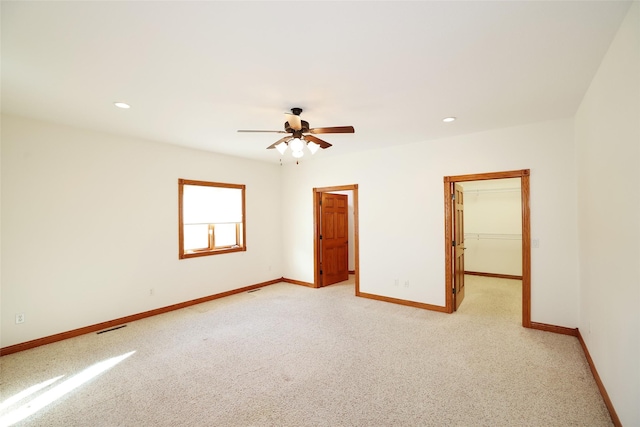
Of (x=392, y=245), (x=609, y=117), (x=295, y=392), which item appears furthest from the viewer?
(x=392, y=245)

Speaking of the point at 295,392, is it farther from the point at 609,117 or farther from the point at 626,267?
the point at 609,117

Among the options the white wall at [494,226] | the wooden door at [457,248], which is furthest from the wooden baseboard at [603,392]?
the white wall at [494,226]

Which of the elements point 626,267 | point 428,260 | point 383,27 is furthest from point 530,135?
point 383,27

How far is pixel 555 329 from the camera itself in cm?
351

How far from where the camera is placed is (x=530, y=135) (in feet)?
12.0

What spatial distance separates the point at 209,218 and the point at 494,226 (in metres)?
6.10

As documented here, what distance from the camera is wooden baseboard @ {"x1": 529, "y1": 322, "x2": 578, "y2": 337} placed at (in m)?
3.40

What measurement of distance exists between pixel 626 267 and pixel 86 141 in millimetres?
5355

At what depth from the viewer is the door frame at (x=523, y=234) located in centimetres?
367

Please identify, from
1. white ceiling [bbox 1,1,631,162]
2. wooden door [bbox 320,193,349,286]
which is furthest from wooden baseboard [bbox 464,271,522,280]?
white ceiling [bbox 1,1,631,162]

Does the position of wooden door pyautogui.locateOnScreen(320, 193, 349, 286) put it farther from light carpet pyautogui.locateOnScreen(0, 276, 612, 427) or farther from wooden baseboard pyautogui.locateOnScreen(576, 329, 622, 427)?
wooden baseboard pyautogui.locateOnScreen(576, 329, 622, 427)

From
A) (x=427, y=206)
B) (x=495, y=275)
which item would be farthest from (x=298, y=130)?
(x=495, y=275)

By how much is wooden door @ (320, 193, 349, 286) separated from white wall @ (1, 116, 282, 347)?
2041mm

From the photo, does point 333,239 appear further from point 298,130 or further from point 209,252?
point 298,130
